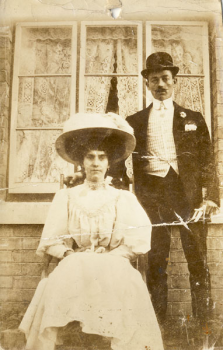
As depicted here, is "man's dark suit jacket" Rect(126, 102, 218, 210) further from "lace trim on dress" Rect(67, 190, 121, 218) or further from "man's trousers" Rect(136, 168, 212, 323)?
"lace trim on dress" Rect(67, 190, 121, 218)

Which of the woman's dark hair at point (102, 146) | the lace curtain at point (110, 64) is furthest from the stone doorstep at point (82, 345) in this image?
the lace curtain at point (110, 64)

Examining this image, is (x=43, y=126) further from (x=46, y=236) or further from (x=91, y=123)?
(x=46, y=236)

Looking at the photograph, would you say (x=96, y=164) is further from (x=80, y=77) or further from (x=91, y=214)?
(x=80, y=77)

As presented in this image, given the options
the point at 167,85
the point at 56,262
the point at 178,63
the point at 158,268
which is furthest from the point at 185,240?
the point at 178,63

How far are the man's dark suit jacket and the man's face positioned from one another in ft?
0.44

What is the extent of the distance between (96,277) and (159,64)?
1698 millimetres

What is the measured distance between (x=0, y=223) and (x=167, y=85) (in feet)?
5.55

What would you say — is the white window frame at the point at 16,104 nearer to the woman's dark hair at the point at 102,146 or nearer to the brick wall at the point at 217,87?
the woman's dark hair at the point at 102,146

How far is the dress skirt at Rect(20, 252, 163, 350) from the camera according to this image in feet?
8.13

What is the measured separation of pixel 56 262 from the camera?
2.67m

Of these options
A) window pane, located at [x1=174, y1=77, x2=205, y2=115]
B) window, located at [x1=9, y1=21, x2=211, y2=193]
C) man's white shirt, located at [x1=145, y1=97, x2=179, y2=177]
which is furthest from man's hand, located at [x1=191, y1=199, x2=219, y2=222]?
window pane, located at [x1=174, y1=77, x2=205, y2=115]

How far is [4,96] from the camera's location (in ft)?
9.55

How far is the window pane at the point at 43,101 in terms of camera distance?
2.89m

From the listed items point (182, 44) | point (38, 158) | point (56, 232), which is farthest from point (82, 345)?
point (182, 44)
